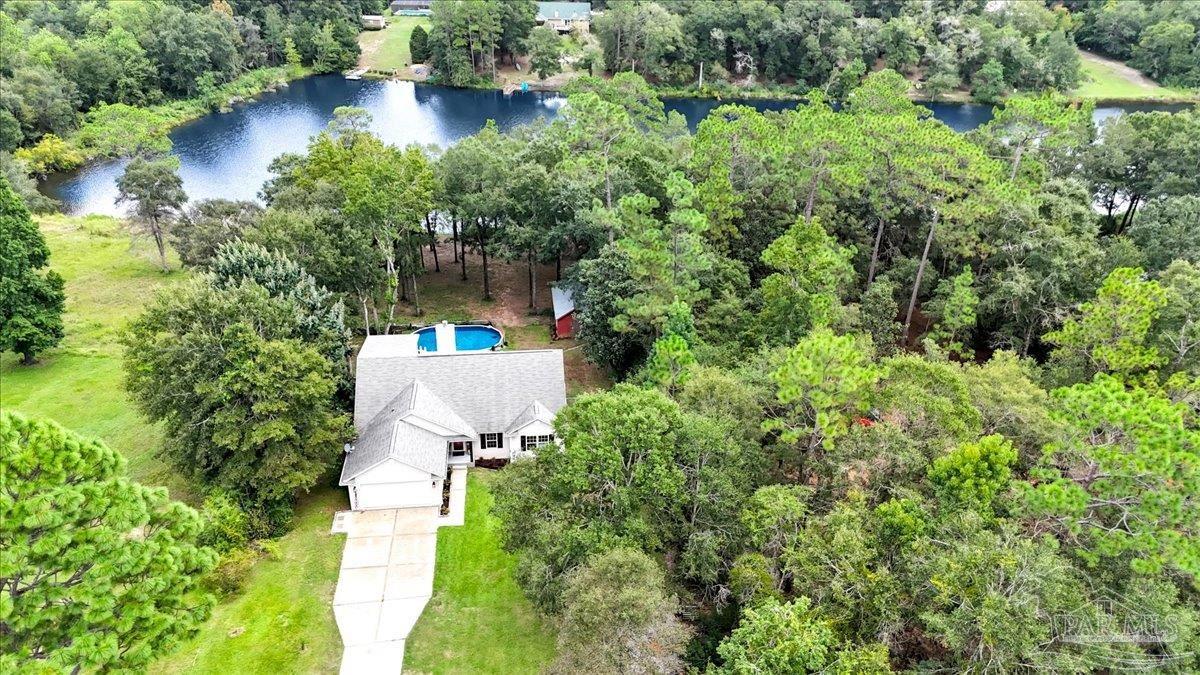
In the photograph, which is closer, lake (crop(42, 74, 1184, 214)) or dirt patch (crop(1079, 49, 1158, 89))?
lake (crop(42, 74, 1184, 214))

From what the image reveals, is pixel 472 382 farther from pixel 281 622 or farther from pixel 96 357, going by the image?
pixel 96 357

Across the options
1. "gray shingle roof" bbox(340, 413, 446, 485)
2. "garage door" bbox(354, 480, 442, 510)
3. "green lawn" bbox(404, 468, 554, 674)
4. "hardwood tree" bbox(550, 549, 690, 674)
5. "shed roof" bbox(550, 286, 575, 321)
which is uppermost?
"hardwood tree" bbox(550, 549, 690, 674)

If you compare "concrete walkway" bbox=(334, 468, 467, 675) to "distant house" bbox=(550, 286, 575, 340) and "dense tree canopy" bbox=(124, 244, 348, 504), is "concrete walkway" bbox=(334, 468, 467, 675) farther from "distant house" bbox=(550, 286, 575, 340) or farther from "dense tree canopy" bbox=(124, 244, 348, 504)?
"distant house" bbox=(550, 286, 575, 340)

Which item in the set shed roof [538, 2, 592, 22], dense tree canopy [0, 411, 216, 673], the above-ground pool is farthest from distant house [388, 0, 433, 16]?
dense tree canopy [0, 411, 216, 673]

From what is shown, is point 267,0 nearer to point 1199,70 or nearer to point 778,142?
point 778,142

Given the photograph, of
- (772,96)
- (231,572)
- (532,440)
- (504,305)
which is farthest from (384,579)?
(772,96)

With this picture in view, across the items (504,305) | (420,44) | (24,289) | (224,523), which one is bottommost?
(504,305)
